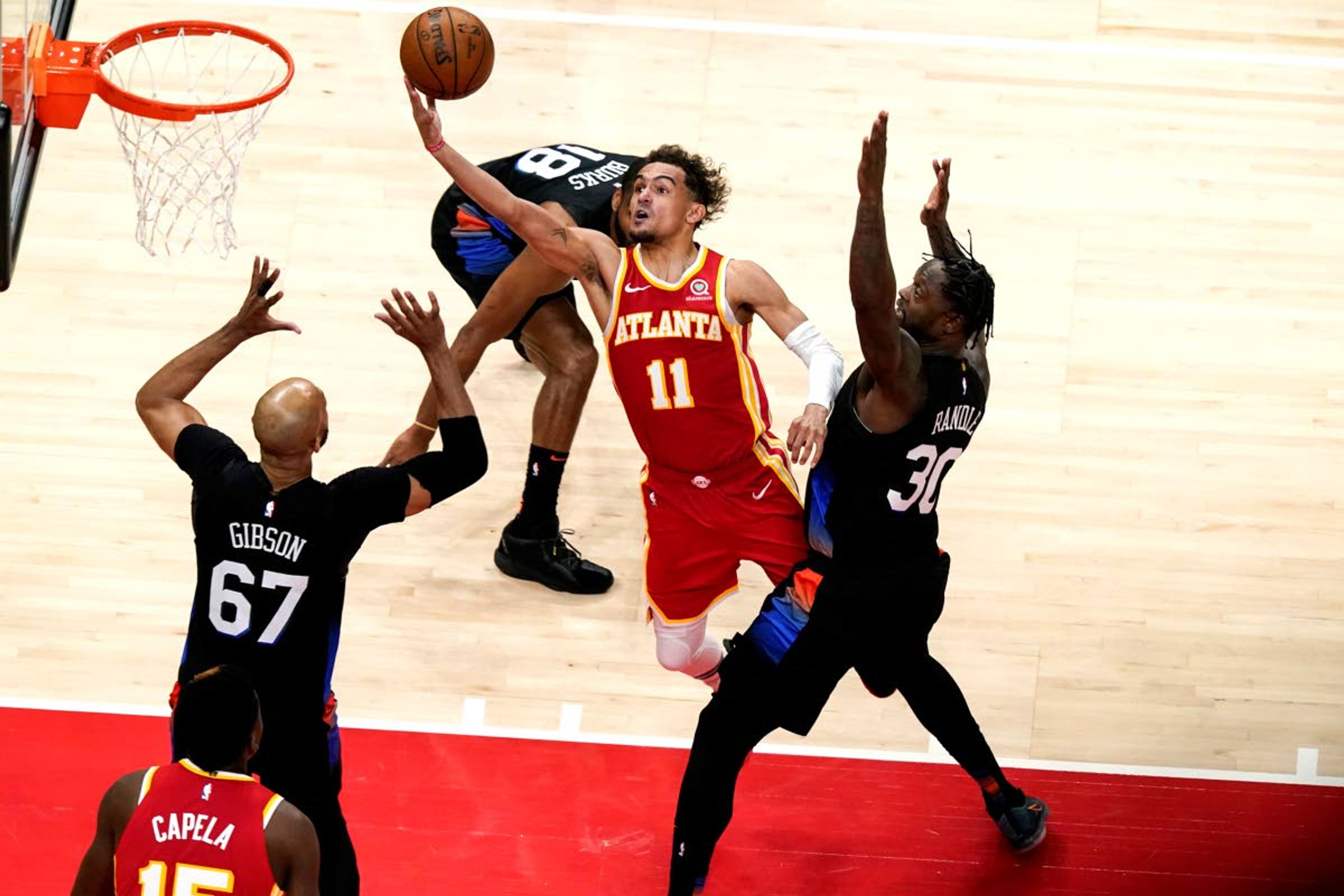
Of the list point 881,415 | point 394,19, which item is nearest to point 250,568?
point 881,415

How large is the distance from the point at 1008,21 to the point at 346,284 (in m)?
3.51

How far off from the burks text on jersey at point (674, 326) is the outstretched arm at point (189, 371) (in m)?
1.12

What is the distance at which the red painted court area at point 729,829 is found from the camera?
5.88 meters

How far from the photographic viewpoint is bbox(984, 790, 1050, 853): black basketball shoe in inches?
234

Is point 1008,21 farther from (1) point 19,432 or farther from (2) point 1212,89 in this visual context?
(1) point 19,432

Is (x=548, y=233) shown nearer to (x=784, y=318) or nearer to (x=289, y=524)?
(x=784, y=318)

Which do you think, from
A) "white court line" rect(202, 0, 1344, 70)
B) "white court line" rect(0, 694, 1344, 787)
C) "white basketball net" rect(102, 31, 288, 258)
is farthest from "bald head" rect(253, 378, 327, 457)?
"white court line" rect(202, 0, 1344, 70)

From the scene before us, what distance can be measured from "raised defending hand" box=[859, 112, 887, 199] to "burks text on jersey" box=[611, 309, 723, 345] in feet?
3.50

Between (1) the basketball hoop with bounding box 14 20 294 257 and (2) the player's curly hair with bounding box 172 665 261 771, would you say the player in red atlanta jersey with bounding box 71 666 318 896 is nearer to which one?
(2) the player's curly hair with bounding box 172 665 261 771

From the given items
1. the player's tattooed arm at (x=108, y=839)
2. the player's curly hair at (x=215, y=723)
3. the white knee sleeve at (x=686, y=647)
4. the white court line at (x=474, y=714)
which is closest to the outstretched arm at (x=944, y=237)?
the white knee sleeve at (x=686, y=647)

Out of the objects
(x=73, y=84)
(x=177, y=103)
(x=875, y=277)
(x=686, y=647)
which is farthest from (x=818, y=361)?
(x=177, y=103)

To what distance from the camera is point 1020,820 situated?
596cm

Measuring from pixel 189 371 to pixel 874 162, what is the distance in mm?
1960

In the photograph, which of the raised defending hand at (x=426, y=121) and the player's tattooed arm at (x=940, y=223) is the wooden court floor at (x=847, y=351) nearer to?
the player's tattooed arm at (x=940, y=223)
